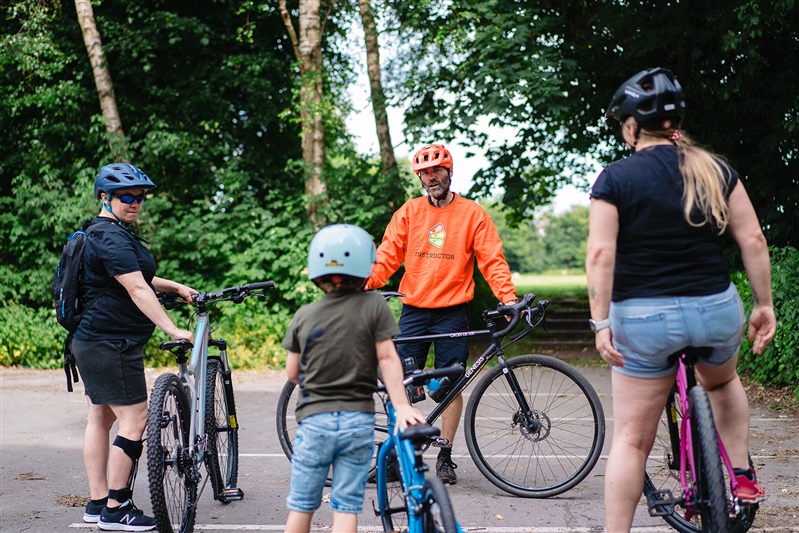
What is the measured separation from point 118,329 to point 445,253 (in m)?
2.08

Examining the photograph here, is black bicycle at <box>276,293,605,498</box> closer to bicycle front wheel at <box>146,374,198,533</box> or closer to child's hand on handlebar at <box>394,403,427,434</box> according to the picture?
bicycle front wheel at <box>146,374,198,533</box>

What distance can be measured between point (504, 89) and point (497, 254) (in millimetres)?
7271

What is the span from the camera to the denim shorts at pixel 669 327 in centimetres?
330

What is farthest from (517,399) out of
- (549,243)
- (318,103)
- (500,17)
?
(549,243)

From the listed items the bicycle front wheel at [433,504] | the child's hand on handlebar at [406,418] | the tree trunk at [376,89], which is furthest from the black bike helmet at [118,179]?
the tree trunk at [376,89]

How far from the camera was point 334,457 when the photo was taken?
10.9 ft

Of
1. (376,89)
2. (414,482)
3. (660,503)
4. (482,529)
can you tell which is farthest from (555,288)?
(414,482)

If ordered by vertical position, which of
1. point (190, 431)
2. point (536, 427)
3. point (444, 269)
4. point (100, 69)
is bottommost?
point (536, 427)

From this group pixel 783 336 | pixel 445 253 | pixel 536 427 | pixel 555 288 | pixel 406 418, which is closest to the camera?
pixel 406 418

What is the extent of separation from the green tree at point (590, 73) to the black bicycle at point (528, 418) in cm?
746

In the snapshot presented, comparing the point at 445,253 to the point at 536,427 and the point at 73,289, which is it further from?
the point at 73,289

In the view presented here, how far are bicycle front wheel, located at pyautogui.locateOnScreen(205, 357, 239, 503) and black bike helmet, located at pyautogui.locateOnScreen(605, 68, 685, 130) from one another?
285cm

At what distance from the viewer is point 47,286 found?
1452cm

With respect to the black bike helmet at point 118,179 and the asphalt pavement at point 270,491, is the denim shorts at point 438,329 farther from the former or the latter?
the black bike helmet at point 118,179
